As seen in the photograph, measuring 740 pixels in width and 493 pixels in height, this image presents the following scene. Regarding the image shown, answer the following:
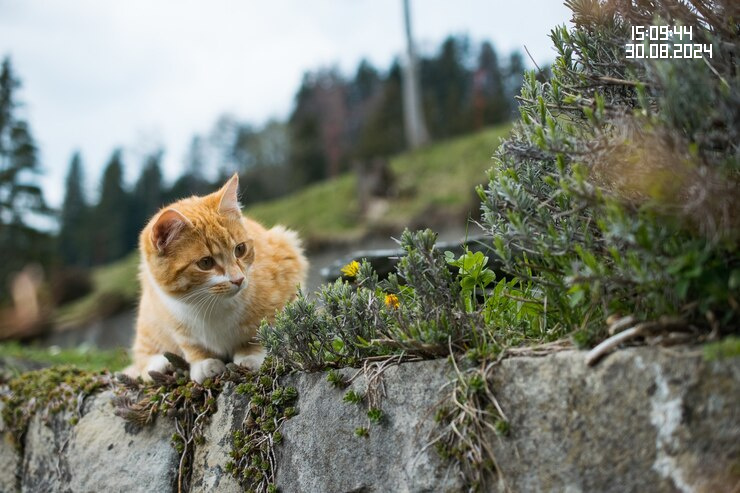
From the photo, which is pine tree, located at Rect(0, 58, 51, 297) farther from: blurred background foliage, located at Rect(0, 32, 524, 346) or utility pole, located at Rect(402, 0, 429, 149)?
utility pole, located at Rect(402, 0, 429, 149)

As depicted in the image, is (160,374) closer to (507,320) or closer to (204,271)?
(204,271)

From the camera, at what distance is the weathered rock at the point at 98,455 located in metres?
2.78

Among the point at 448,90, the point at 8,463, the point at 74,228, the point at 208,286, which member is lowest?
the point at 74,228

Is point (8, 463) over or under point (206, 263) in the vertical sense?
under

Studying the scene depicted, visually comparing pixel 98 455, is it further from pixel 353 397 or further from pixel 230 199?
pixel 353 397

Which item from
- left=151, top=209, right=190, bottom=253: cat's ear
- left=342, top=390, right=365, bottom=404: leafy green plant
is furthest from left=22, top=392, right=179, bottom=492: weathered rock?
left=342, top=390, right=365, bottom=404: leafy green plant

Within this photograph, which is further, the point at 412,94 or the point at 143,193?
the point at 143,193

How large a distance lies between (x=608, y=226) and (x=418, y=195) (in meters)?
16.6

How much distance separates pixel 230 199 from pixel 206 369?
3.08 ft

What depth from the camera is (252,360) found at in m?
2.77

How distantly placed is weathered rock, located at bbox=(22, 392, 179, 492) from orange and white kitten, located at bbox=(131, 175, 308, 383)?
308 millimetres

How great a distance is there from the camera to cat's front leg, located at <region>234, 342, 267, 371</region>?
9.03ft
